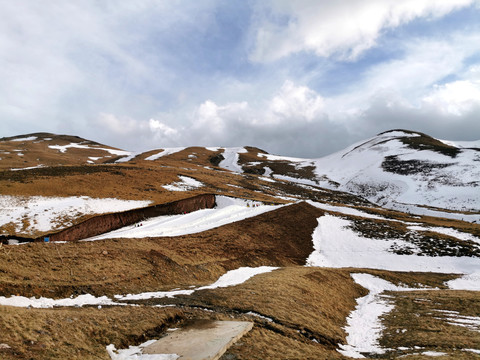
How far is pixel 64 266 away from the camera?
1522 centimetres

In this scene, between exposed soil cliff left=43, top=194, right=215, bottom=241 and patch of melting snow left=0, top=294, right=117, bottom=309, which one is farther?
exposed soil cliff left=43, top=194, right=215, bottom=241

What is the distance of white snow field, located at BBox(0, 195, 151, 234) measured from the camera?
2588 centimetres

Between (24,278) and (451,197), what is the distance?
88.0 metres

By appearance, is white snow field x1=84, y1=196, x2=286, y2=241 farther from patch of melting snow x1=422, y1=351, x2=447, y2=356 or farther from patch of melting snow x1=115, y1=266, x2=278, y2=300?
patch of melting snow x1=422, y1=351, x2=447, y2=356

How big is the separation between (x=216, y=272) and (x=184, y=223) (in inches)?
484

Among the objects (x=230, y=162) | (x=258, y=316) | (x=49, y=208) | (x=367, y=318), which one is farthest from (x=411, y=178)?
(x=49, y=208)

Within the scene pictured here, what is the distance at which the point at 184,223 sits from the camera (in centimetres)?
3222

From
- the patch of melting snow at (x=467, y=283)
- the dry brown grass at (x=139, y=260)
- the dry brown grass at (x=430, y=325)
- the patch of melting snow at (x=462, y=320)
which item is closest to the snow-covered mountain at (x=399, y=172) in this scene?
the patch of melting snow at (x=467, y=283)

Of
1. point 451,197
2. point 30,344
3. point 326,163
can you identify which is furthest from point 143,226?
point 326,163

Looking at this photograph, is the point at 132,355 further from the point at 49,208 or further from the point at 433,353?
the point at 49,208

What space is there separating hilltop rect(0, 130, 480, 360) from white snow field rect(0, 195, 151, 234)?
0.18 m

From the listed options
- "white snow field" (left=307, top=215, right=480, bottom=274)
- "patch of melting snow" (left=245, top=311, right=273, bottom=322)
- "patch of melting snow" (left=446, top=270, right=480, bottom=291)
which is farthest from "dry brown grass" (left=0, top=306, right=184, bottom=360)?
"patch of melting snow" (left=446, top=270, right=480, bottom=291)

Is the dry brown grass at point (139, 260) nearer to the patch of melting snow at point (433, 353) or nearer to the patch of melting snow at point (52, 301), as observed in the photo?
the patch of melting snow at point (52, 301)

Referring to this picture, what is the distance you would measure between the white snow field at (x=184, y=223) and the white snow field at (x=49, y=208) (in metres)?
3.18
